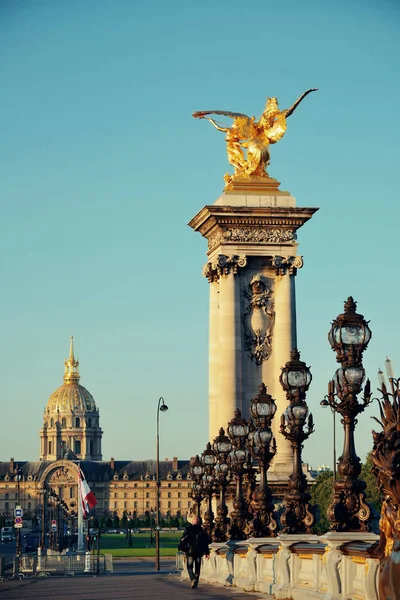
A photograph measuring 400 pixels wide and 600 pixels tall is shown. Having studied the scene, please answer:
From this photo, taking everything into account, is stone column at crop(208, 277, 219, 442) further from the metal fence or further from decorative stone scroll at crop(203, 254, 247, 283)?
the metal fence

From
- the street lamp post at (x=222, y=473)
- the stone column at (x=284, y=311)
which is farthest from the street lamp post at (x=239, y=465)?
the stone column at (x=284, y=311)

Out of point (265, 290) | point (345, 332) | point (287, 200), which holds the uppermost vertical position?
point (287, 200)

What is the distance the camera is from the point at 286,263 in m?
59.7

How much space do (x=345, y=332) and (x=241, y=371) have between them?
3253 cm

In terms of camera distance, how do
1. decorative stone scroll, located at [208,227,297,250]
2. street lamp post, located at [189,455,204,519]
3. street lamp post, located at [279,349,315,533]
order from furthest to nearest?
decorative stone scroll, located at [208,227,297,250]
street lamp post, located at [189,455,204,519]
street lamp post, located at [279,349,315,533]

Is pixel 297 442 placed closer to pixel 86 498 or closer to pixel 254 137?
pixel 254 137

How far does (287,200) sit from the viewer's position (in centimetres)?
6062

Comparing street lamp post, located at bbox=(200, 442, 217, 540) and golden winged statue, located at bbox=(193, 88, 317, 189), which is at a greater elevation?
golden winged statue, located at bbox=(193, 88, 317, 189)

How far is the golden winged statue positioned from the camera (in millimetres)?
62500

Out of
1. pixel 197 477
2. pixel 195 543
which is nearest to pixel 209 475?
pixel 197 477

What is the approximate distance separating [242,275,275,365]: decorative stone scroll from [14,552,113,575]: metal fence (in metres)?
12.3

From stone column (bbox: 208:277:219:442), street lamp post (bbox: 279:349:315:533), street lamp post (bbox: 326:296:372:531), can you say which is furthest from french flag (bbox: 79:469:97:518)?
street lamp post (bbox: 326:296:372:531)

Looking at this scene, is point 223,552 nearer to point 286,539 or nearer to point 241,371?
point 286,539

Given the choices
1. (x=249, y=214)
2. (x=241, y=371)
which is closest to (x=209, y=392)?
(x=241, y=371)
